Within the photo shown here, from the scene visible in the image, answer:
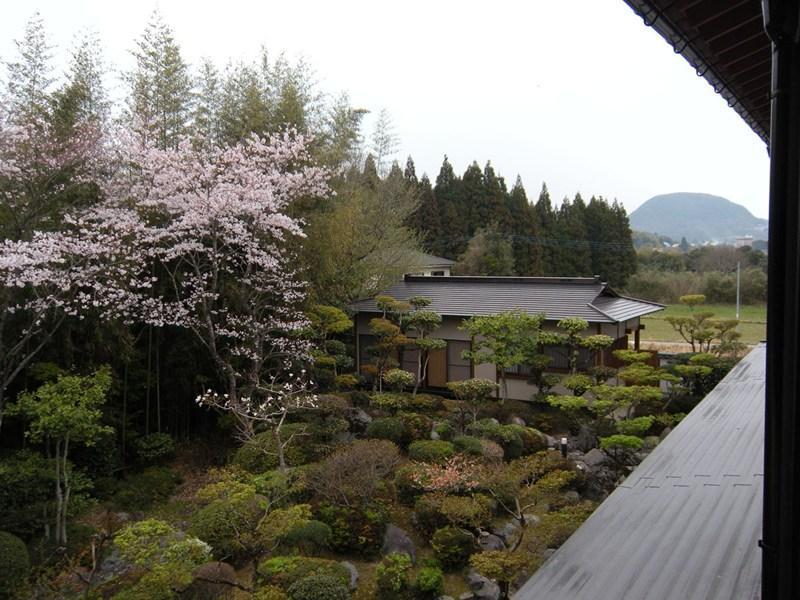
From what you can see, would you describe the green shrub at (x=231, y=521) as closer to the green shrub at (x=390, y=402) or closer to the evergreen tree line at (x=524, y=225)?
the green shrub at (x=390, y=402)

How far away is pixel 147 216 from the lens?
9.44m

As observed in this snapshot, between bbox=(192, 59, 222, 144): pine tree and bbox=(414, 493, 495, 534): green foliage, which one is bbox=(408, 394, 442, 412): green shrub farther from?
bbox=(192, 59, 222, 144): pine tree

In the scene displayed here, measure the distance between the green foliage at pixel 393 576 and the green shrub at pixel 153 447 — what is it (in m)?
4.80

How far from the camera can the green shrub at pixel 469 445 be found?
823 cm

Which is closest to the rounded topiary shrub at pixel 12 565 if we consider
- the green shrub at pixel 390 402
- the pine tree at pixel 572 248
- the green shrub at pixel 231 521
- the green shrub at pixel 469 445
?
the green shrub at pixel 231 521

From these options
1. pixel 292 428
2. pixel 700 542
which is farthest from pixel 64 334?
pixel 700 542

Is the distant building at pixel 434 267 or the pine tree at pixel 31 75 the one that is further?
the distant building at pixel 434 267

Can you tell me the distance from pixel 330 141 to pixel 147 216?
6309mm

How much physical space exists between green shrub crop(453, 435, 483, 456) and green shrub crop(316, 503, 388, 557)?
195 centimetres

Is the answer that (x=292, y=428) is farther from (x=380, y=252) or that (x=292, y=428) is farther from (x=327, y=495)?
(x=380, y=252)

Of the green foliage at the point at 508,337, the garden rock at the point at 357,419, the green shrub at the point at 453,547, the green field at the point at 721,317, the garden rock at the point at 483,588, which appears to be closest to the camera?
the garden rock at the point at 483,588

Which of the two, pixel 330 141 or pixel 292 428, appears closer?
pixel 292 428

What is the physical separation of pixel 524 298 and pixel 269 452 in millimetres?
7463

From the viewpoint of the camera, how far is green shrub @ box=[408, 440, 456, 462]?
8227 mm
